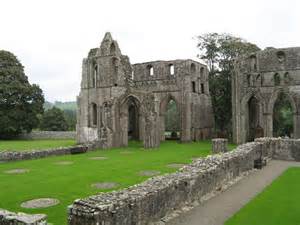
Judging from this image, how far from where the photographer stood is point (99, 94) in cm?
3534

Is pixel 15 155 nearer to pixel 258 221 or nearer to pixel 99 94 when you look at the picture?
pixel 99 94

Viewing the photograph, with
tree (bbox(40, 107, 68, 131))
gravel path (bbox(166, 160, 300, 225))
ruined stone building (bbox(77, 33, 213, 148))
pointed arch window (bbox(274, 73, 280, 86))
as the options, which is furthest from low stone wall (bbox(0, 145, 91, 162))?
tree (bbox(40, 107, 68, 131))

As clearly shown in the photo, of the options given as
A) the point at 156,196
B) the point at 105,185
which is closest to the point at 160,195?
the point at 156,196

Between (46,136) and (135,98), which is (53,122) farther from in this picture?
(135,98)

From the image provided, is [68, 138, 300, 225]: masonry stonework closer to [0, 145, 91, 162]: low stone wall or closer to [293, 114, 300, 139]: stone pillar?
[0, 145, 91, 162]: low stone wall

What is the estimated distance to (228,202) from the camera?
1179 cm

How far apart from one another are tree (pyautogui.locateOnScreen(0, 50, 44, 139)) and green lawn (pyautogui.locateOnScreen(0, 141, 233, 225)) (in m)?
23.2

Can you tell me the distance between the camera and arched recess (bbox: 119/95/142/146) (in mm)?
31580

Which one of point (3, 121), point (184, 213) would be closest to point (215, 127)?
point (3, 121)

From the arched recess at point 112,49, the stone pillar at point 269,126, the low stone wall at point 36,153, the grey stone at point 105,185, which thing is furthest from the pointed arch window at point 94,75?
the grey stone at point 105,185

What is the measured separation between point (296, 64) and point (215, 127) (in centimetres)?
1539

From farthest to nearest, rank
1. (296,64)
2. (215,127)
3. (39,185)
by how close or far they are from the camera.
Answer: (215,127), (296,64), (39,185)

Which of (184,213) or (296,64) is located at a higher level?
(296,64)

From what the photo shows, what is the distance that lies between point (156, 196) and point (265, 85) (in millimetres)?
26968
